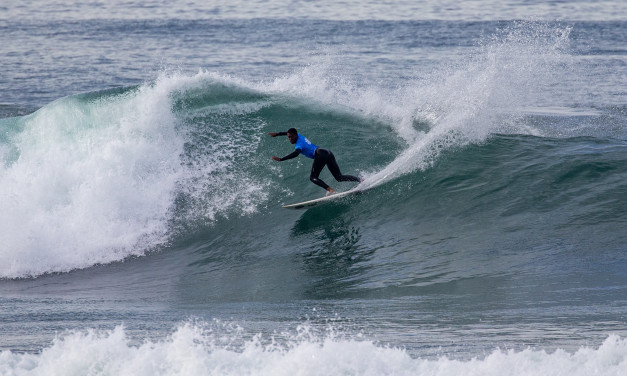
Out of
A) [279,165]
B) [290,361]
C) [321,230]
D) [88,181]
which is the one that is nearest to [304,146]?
[321,230]

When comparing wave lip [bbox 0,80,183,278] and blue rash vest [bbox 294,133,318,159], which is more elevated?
blue rash vest [bbox 294,133,318,159]

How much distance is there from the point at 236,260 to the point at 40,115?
8.02 metres

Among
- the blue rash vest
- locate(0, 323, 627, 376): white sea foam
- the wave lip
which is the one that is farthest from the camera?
the blue rash vest

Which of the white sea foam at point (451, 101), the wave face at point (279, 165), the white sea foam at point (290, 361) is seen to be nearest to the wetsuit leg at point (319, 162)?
the wave face at point (279, 165)

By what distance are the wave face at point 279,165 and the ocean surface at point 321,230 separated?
46mm

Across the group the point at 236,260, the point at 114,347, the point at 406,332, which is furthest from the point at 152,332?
the point at 236,260

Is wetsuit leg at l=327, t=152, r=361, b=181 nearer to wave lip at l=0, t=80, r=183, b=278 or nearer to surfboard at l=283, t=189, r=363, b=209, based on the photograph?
surfboard at l=283, t=189, r=363, b=209

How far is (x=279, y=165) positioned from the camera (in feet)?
47.2

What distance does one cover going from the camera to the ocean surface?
6.39 metres

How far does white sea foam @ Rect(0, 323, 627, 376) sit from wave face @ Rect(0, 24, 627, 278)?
5319mm

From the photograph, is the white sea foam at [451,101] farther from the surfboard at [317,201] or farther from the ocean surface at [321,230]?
the surfboard at [317,201]

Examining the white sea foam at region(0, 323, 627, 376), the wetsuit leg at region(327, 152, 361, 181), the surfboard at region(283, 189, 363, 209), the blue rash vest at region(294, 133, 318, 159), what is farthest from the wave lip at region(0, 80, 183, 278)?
the white sea foam at region(0, 323, 627, 376)

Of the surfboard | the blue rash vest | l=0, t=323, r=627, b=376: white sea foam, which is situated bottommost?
the surfboard

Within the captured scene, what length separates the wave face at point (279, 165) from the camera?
38.7 ft
